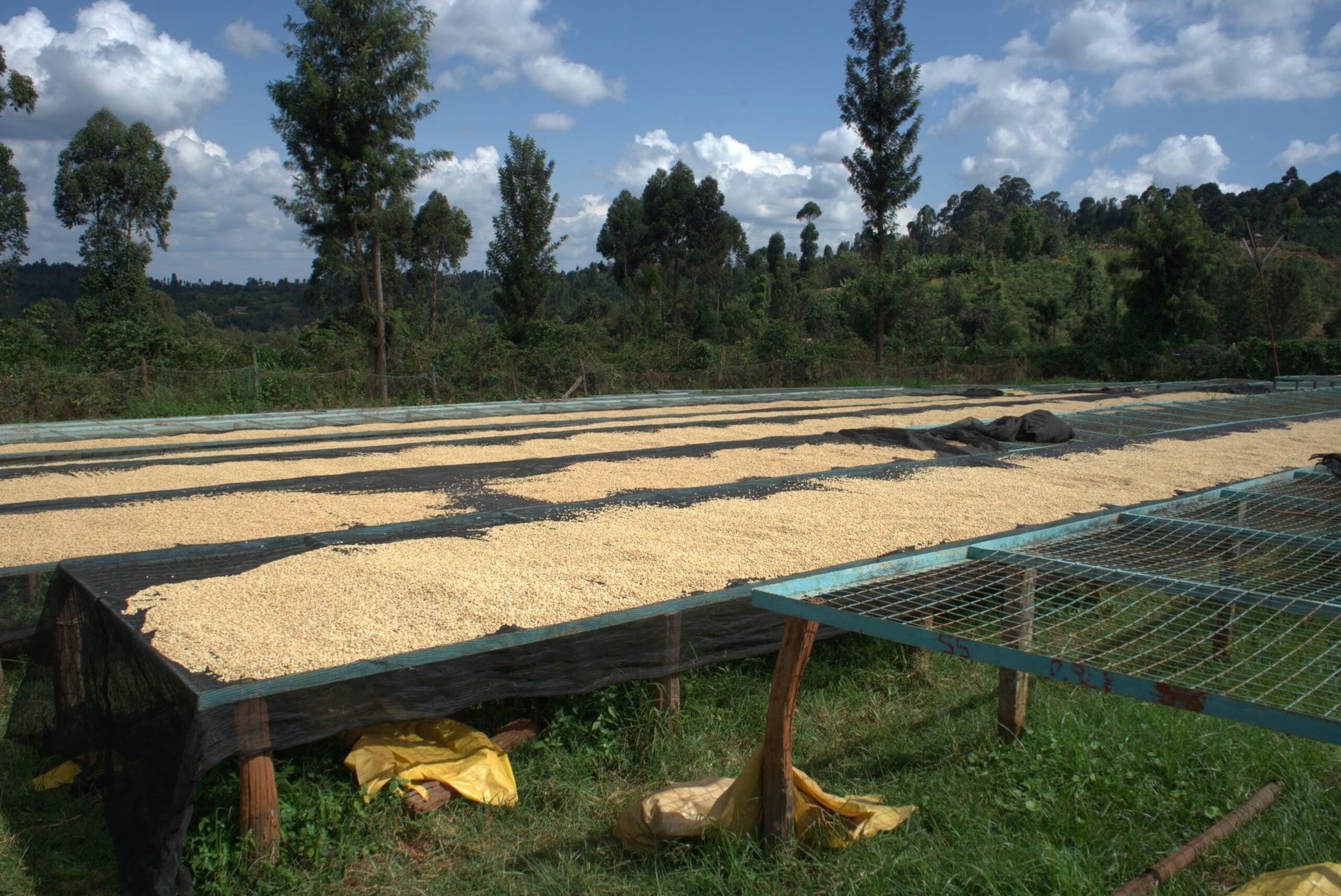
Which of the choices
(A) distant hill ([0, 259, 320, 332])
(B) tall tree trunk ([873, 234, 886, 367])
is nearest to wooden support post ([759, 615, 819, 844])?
(B) tall tree trunk ([873, 234, 886, 367])

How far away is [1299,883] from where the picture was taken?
1.62 meters

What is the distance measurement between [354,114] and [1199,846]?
45.1ft

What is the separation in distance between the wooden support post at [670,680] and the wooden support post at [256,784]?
110 centimetres

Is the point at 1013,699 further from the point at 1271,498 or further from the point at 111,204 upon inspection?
the point at 111,204

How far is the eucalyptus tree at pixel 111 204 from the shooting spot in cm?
1741

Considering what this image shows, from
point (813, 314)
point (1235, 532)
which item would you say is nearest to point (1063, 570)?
point (1235, 532)

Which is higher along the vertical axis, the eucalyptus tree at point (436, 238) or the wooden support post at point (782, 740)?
the eucalyptus tree at point (436, 238)

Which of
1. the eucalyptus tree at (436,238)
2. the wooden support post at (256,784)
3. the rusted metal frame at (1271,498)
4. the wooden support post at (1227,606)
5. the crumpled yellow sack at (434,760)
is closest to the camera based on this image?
the wooden support post at (256,784)

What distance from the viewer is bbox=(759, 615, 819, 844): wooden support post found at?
6.34 ft

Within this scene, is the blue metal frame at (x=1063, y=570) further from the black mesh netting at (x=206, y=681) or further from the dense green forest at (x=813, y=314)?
the dense green forest at (x=813, y=314)

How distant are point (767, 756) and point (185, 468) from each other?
4.77m

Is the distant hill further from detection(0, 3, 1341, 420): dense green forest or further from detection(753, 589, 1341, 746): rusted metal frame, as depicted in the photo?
detection(753, 589, 1341, 746): rusted metal frame

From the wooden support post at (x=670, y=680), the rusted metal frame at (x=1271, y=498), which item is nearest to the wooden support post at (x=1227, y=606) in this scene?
the rusted metal frame at (x=1271, y=498)

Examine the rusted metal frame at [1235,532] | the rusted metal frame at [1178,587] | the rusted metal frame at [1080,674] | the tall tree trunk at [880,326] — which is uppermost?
the tall tree trunk at [880,326]
